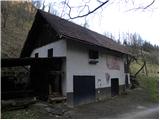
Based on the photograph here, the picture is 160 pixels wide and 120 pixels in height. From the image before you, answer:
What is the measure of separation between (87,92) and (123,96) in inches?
240

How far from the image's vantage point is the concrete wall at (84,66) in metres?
17.5

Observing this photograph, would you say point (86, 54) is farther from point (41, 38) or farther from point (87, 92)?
point (41, 38)

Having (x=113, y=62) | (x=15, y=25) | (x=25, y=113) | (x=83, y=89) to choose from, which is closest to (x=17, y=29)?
(x=15, y=25)

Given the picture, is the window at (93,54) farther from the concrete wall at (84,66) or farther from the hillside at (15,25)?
the hillside at (15,25)

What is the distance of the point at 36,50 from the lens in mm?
22266

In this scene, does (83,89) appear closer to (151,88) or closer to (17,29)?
(151,88)

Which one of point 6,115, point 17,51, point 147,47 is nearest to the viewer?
point 6,115

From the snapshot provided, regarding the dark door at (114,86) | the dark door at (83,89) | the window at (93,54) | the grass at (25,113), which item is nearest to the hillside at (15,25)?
the window at (93,54)

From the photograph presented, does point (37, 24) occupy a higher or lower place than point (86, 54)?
higher

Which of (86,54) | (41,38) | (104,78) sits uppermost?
(41,38)

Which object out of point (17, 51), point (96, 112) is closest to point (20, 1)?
point (17, 51)

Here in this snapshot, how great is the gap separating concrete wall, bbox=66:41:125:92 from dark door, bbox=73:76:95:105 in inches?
17.2

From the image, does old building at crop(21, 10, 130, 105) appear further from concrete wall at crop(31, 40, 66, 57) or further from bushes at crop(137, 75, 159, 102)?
bushes at crop(137, 75, 159, 102)

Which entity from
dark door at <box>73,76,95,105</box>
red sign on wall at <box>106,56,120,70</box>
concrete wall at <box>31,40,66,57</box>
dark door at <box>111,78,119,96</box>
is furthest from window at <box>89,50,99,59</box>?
dark door at <box>111,78,119,96</box>
